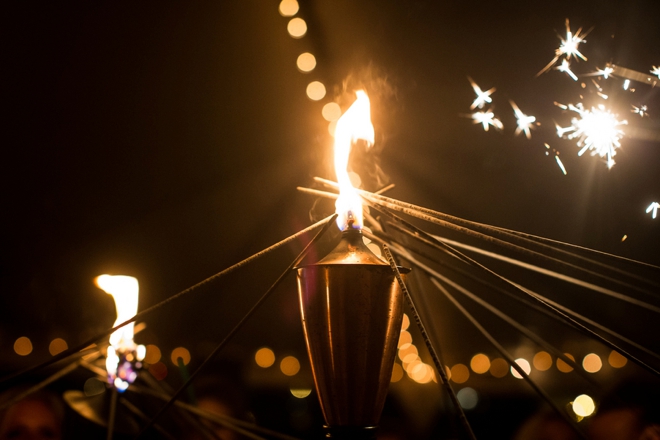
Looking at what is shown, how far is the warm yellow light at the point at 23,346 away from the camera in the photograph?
11.7ft

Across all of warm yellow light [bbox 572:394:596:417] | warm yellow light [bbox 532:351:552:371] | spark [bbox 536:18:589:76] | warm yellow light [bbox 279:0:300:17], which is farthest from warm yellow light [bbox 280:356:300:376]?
spark [bbox 536:18:589:76]

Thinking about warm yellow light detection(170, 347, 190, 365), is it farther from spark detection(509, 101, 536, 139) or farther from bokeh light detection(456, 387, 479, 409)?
spark detection(509, 101, 536, 139)

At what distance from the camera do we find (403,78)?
3.03 m

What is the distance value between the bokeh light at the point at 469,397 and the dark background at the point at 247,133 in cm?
296

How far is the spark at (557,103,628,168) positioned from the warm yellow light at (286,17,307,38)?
1505mm

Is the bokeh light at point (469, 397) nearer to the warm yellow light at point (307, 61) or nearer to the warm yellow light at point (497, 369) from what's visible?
the warm yellow light at point (497, 369)

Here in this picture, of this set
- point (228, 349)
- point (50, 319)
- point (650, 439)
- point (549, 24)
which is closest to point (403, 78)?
point (549, 24)

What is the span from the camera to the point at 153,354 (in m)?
4.69

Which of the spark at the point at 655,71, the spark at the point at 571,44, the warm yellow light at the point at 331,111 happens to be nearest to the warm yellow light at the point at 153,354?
the warm yellow light at the point at 331,111

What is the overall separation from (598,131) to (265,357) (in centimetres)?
400

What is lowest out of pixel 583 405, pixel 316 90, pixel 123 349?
pixel 123 349

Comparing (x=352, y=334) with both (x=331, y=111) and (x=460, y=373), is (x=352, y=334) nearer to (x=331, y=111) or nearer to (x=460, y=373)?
(x=331, y=111)

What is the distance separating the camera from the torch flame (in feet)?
4.60

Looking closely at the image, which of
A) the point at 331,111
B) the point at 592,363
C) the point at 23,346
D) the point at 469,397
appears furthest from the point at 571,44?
the point at 469,397
